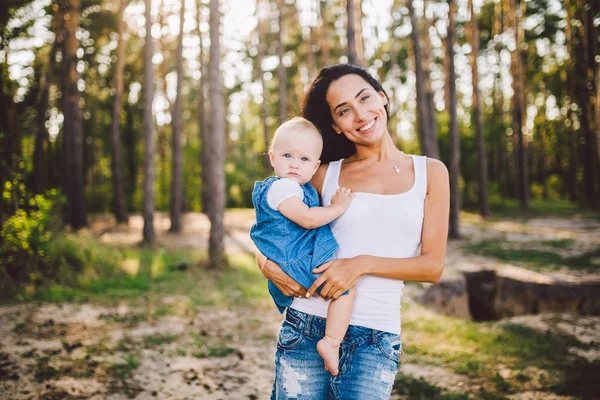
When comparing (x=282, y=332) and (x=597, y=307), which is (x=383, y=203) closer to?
(x=282, y=332)

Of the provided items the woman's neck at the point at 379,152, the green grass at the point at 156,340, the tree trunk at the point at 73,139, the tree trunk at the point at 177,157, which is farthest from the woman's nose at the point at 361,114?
the tree trunk at the point at 177,157

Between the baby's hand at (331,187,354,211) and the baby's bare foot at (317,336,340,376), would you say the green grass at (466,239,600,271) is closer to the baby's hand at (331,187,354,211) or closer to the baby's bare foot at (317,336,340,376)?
the baby's hand at (331,187,354,211)

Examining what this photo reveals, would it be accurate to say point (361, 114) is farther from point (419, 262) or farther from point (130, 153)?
point (130, 153)

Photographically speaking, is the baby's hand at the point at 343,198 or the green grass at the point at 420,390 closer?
the baby's hand at the point at 343,198

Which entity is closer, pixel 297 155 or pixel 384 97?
pixel 297 155

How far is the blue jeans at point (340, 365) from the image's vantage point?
5.48 ft

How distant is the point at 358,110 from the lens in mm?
1974

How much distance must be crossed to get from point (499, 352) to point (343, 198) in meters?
4.32

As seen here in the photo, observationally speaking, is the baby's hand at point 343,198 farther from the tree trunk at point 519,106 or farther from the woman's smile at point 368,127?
the tree trunk at point 519,106

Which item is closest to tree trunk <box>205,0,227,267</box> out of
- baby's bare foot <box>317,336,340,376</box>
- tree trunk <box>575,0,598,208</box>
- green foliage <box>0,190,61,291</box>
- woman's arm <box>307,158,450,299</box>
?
green foliage <box>0,190,61,291</box>

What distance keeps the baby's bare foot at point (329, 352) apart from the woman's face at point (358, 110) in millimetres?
900

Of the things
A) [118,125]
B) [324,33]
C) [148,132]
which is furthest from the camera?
[324,33]

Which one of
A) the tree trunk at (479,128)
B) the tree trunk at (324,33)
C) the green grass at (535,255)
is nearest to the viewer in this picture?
the green grass at (535,255)

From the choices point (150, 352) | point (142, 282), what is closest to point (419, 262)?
point (150, 352)
